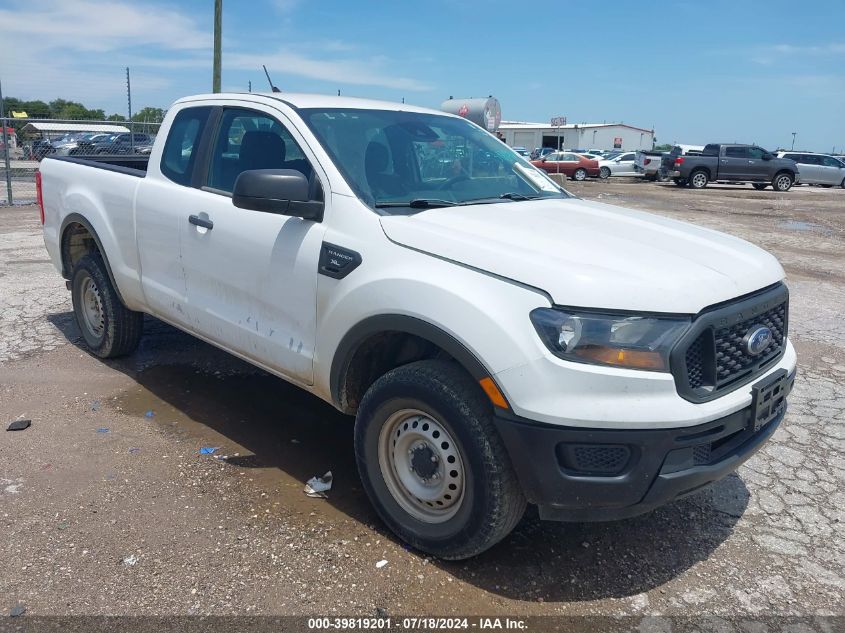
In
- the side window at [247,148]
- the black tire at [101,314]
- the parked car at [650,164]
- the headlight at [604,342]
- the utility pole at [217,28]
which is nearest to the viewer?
the headlight at [604,342]

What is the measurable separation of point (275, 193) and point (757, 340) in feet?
7.04

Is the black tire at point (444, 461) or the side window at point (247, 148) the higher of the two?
the side window at point (247, 148)

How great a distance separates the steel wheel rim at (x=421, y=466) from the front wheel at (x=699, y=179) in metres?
29.9

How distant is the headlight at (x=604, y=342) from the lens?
99.5 inches

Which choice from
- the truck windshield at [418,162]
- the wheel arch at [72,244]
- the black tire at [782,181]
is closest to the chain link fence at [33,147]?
the wheel arch at [72,244]

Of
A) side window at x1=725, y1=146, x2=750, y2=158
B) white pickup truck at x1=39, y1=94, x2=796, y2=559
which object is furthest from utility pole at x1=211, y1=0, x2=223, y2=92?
side window at x1=725, y1=146, x2=750, y2=158

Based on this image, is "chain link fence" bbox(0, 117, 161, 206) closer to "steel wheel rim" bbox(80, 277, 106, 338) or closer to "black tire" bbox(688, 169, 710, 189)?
"steel wheel rim" bbox(80, 277, 106, 338)

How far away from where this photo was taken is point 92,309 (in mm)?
5512

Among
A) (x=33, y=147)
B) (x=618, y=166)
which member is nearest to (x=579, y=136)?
(x=618, y=166)

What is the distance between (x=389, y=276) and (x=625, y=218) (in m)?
1.38

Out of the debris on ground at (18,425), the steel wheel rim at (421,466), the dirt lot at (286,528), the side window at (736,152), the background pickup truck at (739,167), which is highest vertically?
the side window at (736,152)

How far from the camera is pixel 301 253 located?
11.1ft

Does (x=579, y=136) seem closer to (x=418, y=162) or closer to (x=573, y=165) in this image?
(x=573, y=165)

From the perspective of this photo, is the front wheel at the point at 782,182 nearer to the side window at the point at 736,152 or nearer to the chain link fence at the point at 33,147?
the side window at the point at 736,152
